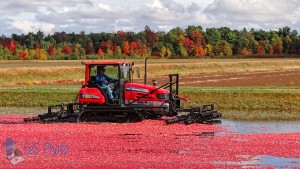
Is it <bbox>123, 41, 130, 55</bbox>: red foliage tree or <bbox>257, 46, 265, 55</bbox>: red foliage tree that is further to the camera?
<bbox>257, 46, 265, 55</bbox>: red foliage tree

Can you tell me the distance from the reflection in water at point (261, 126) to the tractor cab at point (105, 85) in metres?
5.09

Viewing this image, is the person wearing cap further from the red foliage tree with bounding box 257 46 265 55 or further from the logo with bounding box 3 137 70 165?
the red foliage tree with bounding box 257 46 265 55

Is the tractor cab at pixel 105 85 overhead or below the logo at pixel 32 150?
overhead

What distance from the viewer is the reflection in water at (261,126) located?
26.8 m

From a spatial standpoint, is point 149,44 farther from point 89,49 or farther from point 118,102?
point 118,102

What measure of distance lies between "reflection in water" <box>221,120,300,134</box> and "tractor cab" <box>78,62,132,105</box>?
5091 millimetres

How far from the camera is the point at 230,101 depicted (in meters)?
37.6

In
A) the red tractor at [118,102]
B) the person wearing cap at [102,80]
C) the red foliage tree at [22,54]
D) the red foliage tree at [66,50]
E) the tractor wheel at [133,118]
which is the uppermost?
the person wearing cap at [102,80]

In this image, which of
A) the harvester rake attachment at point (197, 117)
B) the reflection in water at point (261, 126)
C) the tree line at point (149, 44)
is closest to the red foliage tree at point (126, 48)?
the tree line at point (149, 44)

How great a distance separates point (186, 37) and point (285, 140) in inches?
6357

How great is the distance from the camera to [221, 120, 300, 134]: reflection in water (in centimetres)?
2684

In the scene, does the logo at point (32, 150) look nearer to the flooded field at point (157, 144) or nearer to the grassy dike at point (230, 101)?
the flooded field at point (157, 144)

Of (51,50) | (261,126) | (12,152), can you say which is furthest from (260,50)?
(12,152)

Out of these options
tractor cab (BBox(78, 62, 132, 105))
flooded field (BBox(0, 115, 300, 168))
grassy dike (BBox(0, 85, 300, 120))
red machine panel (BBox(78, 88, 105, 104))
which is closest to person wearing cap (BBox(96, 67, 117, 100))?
tractor cab (BBox(78, 62, 132, 105))
